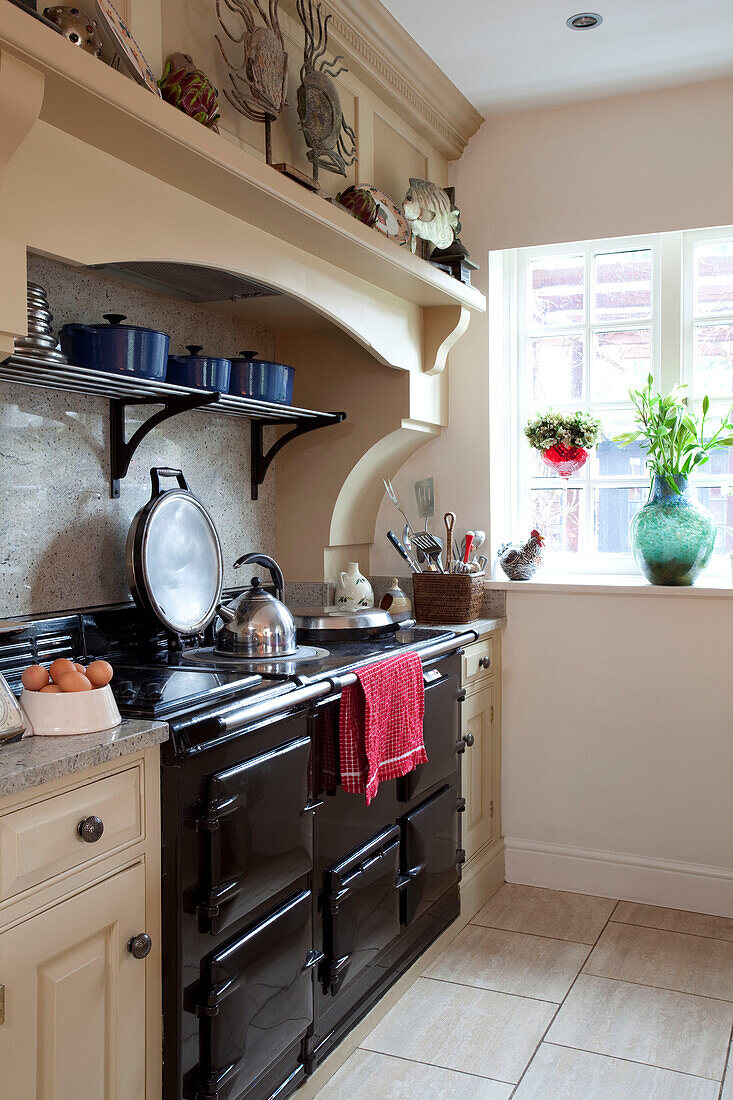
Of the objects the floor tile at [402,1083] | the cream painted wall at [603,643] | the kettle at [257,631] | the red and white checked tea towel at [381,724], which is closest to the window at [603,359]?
the cream painted wall at [603,643]

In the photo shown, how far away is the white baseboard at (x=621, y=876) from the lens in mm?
3004

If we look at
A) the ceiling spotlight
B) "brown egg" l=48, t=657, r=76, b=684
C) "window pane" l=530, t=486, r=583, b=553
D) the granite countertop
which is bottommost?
the granite countertop

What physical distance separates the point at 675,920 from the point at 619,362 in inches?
72.1

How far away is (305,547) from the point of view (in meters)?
3.07

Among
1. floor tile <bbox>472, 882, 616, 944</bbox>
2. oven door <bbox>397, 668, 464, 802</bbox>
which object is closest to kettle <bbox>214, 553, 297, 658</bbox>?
oven door <bbox>397, 668, 464, 802</bbox>

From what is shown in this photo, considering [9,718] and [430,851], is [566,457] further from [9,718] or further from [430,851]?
[9,718]

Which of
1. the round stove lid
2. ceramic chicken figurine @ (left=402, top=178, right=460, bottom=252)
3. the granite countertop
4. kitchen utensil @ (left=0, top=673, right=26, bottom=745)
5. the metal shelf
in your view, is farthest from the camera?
ceramic chicken figurine @ (left=402, top=178, right=460, bottom=252)

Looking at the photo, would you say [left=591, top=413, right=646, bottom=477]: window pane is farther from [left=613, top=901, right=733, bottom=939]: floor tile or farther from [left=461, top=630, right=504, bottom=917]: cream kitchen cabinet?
[left=613, top=901, right=733, bottom=939]: floor tile

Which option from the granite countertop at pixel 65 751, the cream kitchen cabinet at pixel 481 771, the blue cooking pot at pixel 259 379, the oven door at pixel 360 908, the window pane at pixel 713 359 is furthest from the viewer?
the window pane at pixel 713 359

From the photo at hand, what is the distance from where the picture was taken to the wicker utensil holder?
2.99 metres

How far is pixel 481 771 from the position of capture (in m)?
3.08

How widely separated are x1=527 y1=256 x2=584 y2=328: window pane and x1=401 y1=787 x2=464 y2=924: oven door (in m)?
1.69

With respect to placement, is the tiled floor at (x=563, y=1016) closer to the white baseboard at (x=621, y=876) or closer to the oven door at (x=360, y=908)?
the white baseboard at (x=621, y=876)

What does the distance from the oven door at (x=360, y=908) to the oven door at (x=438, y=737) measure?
5.8 inches
